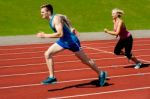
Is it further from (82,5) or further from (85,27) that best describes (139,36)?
(82,5)

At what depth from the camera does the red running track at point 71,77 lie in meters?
7.69

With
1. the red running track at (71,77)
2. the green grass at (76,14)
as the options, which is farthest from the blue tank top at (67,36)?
the green grass at (76,14)

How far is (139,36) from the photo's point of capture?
20375 millimetres

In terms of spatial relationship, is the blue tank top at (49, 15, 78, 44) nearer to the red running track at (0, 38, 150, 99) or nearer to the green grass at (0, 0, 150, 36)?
the red running track at (0, 38, 150, 99)

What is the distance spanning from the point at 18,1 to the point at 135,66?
17.8 metres

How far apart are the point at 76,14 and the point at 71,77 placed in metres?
16.9

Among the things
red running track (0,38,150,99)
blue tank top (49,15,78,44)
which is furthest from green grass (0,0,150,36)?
blue tank top (49,15,78,44)

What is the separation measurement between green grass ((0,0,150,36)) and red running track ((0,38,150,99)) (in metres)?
8.75

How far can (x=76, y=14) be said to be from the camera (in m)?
26.1

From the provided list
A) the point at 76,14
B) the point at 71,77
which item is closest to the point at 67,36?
the point at 71,77

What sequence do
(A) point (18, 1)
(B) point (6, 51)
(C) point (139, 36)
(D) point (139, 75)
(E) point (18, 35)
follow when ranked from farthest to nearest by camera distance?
(A) point (18, 1), (E) point (18, 35), (C) point (139, 36), (B) point (6, 51), (D) point (139, 75)

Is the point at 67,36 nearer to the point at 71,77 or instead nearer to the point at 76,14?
the point at 71,77

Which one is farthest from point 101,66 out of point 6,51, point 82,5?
point 82,5

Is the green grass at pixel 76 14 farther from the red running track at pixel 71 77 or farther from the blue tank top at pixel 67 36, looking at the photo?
the blue tank top at pixel 67 36
